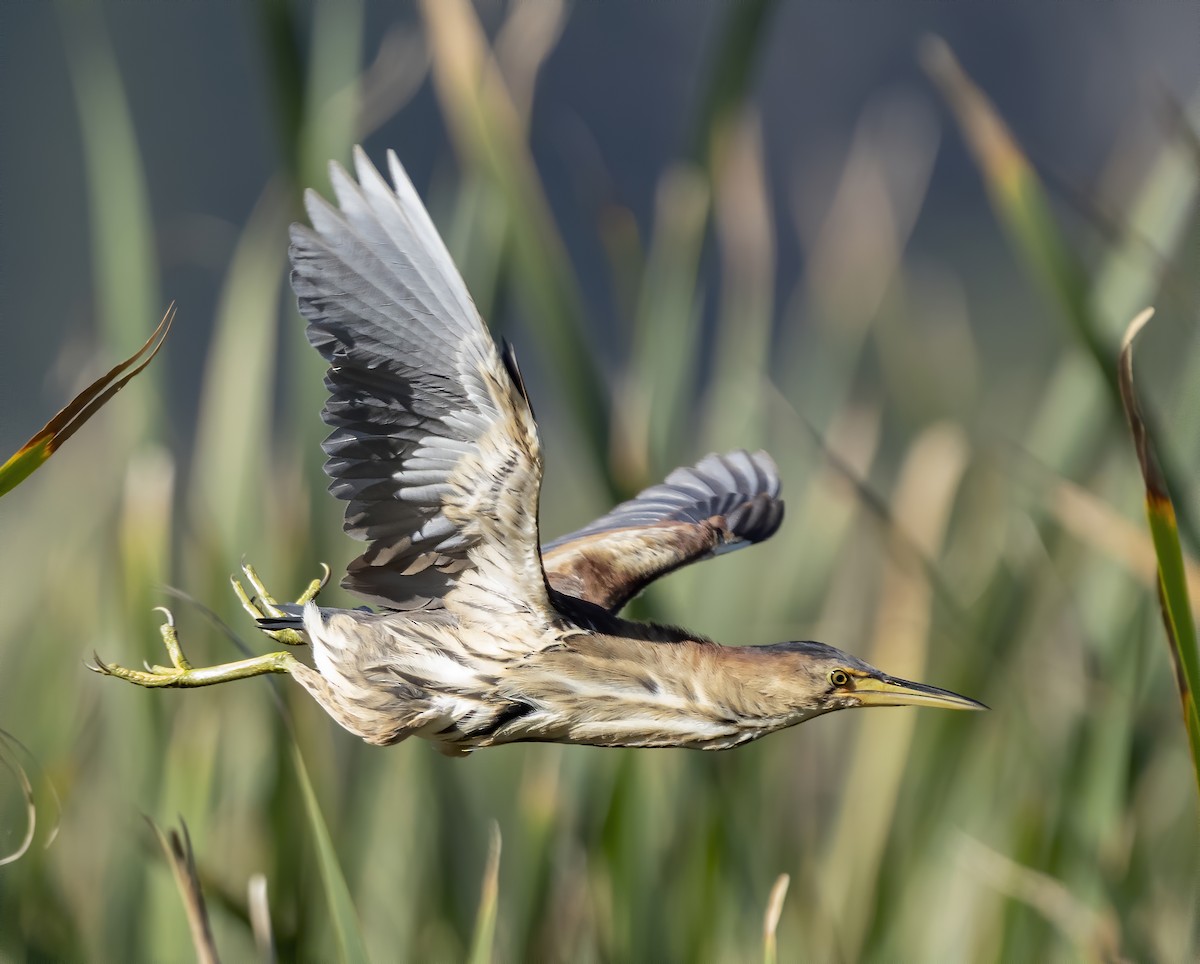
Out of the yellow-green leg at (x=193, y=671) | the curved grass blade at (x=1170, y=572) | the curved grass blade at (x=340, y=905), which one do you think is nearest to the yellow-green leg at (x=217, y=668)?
the yellow-green leg at (x=193, y=671)

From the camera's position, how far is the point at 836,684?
0.90 m

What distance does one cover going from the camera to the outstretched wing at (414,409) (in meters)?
0.75

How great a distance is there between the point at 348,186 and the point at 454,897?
69 centimetres

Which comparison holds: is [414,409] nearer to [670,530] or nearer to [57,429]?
[57,429]

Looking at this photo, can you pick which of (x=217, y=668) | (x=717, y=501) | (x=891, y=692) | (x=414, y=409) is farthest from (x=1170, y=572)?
(x=717, y=501)

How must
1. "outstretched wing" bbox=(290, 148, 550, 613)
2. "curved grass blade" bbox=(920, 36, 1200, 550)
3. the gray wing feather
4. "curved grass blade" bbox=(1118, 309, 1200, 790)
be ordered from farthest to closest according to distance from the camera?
the gray wing feather < "curved grass blade" bbox=(920, 36, 1200, 550) < "outstretched wing" bbox=(290, 148, 550, 613) < "curved grass blade" bbox=(1118, 309, 1200, 790)

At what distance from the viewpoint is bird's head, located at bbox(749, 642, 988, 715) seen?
2.94ft

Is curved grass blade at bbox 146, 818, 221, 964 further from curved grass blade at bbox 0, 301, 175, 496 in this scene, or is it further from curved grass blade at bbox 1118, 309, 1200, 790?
curved grass blade at bbox 1118, 309, 1200, 790

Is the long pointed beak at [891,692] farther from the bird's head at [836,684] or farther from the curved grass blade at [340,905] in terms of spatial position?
the curved grass blade at [340,905]

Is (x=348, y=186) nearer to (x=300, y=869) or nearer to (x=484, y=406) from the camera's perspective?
(x=484, y=406)

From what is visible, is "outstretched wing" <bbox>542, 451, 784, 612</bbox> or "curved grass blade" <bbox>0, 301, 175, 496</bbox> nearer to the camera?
"curved grass blade" <bbox>0, 301, 175, 496</bbox>

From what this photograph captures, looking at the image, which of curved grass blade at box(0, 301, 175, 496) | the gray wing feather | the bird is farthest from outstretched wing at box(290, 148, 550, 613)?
the gray wing feather

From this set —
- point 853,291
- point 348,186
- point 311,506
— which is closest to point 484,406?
point 348,186

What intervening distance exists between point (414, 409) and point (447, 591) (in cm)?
13
